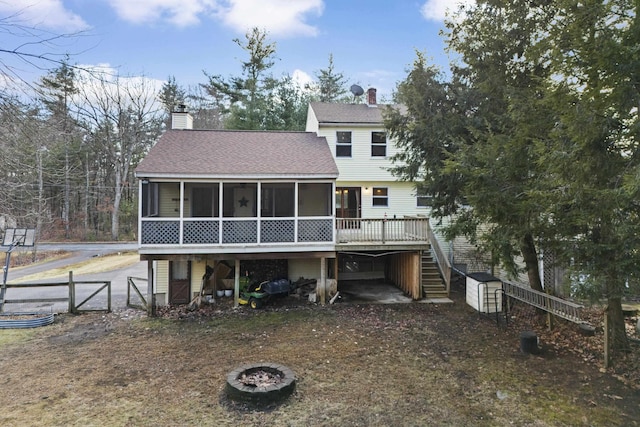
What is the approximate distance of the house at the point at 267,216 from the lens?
10844mm

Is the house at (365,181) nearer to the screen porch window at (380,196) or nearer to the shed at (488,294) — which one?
the screen porch window at (380,196)

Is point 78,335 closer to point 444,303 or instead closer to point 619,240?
point 444,303

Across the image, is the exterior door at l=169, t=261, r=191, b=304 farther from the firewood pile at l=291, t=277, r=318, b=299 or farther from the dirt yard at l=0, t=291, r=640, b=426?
the firewood pile at l=291, t=277, r=318, b=299

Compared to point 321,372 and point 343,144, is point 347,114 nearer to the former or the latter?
point 343,144

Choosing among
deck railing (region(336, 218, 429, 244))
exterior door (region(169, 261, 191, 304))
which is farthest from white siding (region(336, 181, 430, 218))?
exterior door (region(169, 261, 191, 304))

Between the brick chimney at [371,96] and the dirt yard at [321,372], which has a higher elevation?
the brick chimney at [371,96]

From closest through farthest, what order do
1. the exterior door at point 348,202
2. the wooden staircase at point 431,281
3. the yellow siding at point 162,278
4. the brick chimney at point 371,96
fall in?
the wooden staircase at point 431,281 → the yellow siding at point 162,278 → the exterior door at point 348,202 → the brick chimney at point 371,96

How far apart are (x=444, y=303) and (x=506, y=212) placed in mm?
4759

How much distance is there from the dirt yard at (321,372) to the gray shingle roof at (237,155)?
438 centimetres

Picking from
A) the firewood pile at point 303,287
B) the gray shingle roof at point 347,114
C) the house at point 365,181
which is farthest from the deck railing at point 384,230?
the gray shingle roof at point 347,114

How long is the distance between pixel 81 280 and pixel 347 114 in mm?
14598

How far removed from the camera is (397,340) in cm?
845

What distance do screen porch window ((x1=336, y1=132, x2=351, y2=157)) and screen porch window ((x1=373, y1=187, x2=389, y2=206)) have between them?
2120 millimetres

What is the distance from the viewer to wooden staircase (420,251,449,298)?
1230 centimetres
